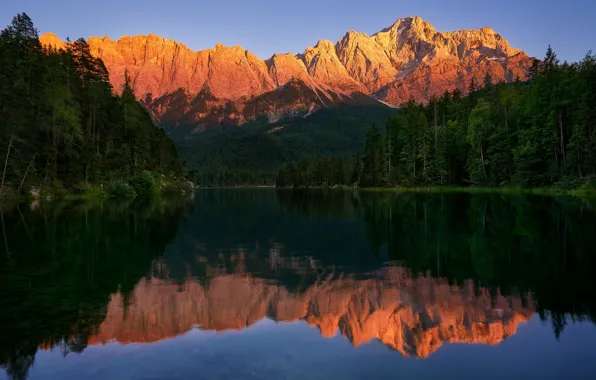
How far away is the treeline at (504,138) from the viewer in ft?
231

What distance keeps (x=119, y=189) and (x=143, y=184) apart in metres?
7.90

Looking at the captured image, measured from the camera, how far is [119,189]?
291 feet

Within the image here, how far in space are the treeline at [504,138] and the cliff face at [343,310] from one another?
63089 millimetres

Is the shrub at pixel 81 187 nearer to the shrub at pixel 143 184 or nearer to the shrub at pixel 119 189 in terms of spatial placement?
the shrub at pixel 119 189

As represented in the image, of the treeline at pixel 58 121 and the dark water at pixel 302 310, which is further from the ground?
the treeline at pixel 58 121

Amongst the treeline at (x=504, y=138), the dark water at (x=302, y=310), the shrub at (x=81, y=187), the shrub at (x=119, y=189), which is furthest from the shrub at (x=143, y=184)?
the dark water at (x=302, y=310)

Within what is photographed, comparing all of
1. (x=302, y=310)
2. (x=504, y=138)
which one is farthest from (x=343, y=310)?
(x=504, y=138)

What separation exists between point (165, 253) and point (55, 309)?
424 inches

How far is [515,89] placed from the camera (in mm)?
104812

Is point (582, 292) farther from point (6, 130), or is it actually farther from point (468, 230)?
point (6, 130)

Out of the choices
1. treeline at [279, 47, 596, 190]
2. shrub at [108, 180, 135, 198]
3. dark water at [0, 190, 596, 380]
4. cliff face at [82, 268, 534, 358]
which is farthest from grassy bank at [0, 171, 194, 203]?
treeline at [279, 47, 596, 190]

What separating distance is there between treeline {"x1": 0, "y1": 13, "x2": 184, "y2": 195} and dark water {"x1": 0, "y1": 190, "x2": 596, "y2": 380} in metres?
47.1

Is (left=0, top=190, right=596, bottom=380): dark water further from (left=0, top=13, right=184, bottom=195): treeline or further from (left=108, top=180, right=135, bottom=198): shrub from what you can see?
(left=108, top=180, right=135, bottom=198): shrub

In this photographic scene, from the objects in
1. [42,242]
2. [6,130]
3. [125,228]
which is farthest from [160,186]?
[42,242]
